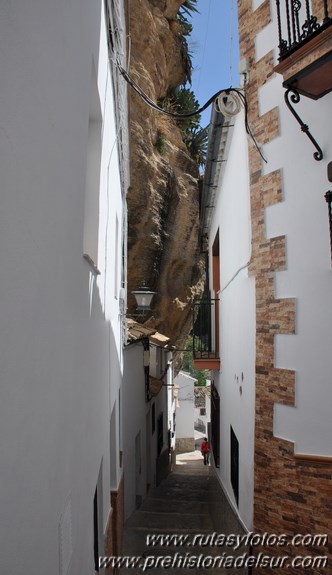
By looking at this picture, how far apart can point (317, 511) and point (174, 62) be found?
1506cm

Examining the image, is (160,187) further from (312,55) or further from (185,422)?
(185,422)

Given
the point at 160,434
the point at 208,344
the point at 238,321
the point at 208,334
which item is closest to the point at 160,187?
the point at 208,334

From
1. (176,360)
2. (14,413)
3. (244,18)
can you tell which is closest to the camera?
(14,413)

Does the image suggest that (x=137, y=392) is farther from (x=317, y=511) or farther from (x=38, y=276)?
(x=38, y=276)

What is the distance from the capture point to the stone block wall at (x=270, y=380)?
4586 mm

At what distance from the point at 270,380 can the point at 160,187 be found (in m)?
10.1

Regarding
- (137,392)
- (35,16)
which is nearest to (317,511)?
(35,16)

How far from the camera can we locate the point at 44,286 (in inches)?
79.7

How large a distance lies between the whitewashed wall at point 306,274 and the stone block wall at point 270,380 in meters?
0.10

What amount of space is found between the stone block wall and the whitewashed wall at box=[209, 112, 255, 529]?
0.48 metres

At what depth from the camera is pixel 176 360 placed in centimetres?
2489

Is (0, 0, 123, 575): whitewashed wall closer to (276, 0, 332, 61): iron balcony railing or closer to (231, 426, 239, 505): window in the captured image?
(276, 0, 332, 61): iron balcony railing

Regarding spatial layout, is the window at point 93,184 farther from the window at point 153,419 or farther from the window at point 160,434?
the window at point 160,434

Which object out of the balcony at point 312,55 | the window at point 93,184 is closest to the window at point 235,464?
the window at point 93,184
